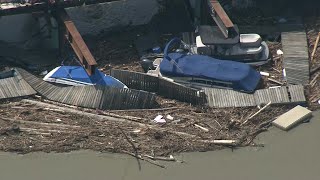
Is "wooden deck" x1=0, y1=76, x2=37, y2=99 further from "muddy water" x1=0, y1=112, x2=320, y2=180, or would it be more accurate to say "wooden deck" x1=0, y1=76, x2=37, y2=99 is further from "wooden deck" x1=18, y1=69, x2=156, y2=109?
"muddy water" x1=0, y1=112, x2=320, y2=180

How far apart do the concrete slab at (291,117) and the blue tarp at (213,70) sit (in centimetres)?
162

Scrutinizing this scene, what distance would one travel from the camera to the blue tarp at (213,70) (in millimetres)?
19891

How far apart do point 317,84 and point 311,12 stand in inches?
203

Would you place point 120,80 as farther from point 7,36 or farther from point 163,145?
point 7,36

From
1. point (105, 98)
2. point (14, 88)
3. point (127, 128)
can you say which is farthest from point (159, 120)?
point (14, 88)

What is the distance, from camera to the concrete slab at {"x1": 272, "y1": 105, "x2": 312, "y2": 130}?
1859 centimetres

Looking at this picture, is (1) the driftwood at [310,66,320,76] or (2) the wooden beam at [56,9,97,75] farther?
(1) the driftwood at [310,66,320,76]

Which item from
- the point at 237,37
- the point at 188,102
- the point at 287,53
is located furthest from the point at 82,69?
the point at 287,53

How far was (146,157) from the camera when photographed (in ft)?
57.2

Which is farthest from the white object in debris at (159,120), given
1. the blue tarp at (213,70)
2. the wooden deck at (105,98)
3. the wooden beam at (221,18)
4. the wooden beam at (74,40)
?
the wooden beam at (221,18)

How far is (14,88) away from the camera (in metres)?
20.1

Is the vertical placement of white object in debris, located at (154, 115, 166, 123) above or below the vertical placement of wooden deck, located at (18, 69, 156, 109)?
below

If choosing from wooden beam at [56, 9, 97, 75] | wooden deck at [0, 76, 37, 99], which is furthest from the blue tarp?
wooden deck at [0, 76, 37, 99]

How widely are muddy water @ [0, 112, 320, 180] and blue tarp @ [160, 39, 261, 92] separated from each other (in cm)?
271
